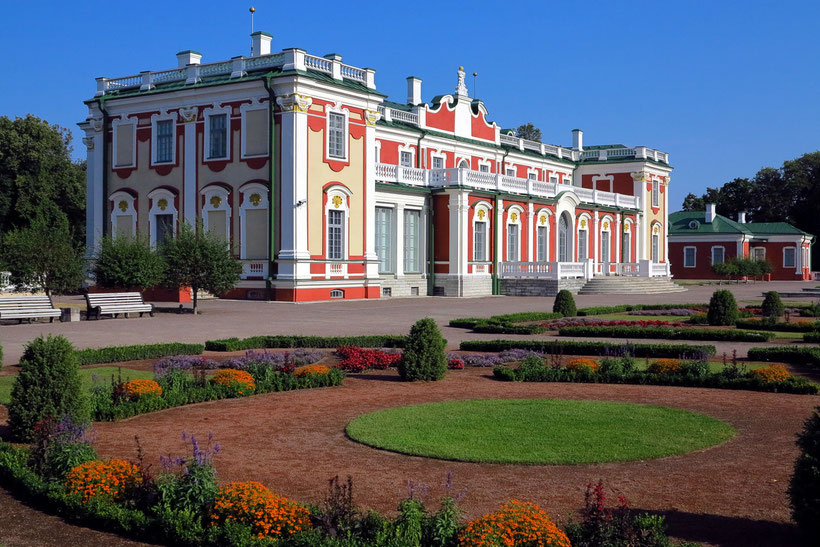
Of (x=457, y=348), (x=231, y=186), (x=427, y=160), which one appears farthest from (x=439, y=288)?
(x=457, y=348)

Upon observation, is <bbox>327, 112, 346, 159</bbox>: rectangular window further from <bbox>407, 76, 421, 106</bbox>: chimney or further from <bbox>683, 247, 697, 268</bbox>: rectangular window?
Result: <bbox>683, 247, 697, 268</bbox>: rectangular window

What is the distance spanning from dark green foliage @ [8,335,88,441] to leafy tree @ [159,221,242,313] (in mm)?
20039

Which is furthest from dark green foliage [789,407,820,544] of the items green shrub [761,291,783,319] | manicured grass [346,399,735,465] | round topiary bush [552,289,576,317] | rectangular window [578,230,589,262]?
rectangular window [578,230,589,262]

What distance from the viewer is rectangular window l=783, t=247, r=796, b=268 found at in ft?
260

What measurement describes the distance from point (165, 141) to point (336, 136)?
7.95m

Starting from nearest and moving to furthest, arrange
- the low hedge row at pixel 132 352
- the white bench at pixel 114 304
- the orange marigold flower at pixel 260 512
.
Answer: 1. the orange marigold flower at pixel 260 512
2. the low hedge row at pixel 132 352
3. the white bench at pixel 114 304

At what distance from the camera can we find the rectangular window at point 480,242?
44188 millimetres

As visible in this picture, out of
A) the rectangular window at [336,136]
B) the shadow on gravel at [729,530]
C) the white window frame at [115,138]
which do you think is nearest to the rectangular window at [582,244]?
the rectangular window at [336,136]

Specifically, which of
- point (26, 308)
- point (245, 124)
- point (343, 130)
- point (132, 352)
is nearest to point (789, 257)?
point (343, 130)

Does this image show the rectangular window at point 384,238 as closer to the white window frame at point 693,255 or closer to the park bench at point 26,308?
the park bench at point 26,308

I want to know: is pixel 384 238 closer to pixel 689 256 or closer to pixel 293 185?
pixel 293 185

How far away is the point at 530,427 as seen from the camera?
33.8ft

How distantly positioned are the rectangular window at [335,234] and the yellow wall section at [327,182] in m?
0.38

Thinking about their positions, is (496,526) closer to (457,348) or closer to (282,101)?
(457,348)
